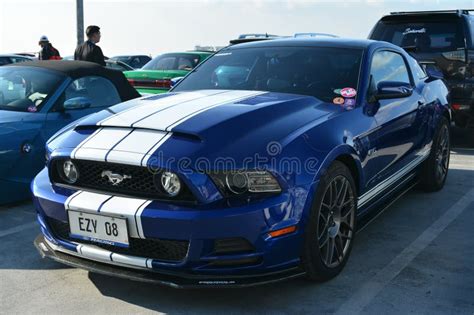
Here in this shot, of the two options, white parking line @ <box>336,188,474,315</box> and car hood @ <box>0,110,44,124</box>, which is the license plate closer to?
white parking line @ <box>336,188,474,315</box>

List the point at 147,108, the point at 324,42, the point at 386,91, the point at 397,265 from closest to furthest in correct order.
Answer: the point at 147,108 < the point at 397,265 < the point at 386,91 < the point at 324,42

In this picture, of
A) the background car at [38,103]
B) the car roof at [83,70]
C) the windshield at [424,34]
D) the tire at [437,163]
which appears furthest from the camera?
the windshield at [424,34]

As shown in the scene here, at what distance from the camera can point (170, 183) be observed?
9.02 feet

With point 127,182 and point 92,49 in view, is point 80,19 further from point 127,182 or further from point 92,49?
point 127,182

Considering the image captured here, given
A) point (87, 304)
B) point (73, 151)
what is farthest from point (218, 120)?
point (87, 304)

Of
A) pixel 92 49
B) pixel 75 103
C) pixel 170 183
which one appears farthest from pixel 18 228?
pixel 92 49

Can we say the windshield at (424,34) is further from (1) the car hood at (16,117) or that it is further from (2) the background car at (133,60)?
(2) the background car at (133,60)

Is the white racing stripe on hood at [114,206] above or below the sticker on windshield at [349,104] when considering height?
below

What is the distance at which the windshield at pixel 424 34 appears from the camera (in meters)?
7.50

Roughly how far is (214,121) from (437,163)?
308 centimetres

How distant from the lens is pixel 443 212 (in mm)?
4715

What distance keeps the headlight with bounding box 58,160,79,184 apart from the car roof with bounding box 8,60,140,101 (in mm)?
2337

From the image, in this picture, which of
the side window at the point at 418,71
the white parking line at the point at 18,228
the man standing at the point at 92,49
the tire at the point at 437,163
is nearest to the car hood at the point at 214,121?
the white parking line at the point at 18,228

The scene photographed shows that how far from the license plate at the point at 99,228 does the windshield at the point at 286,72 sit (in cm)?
155
